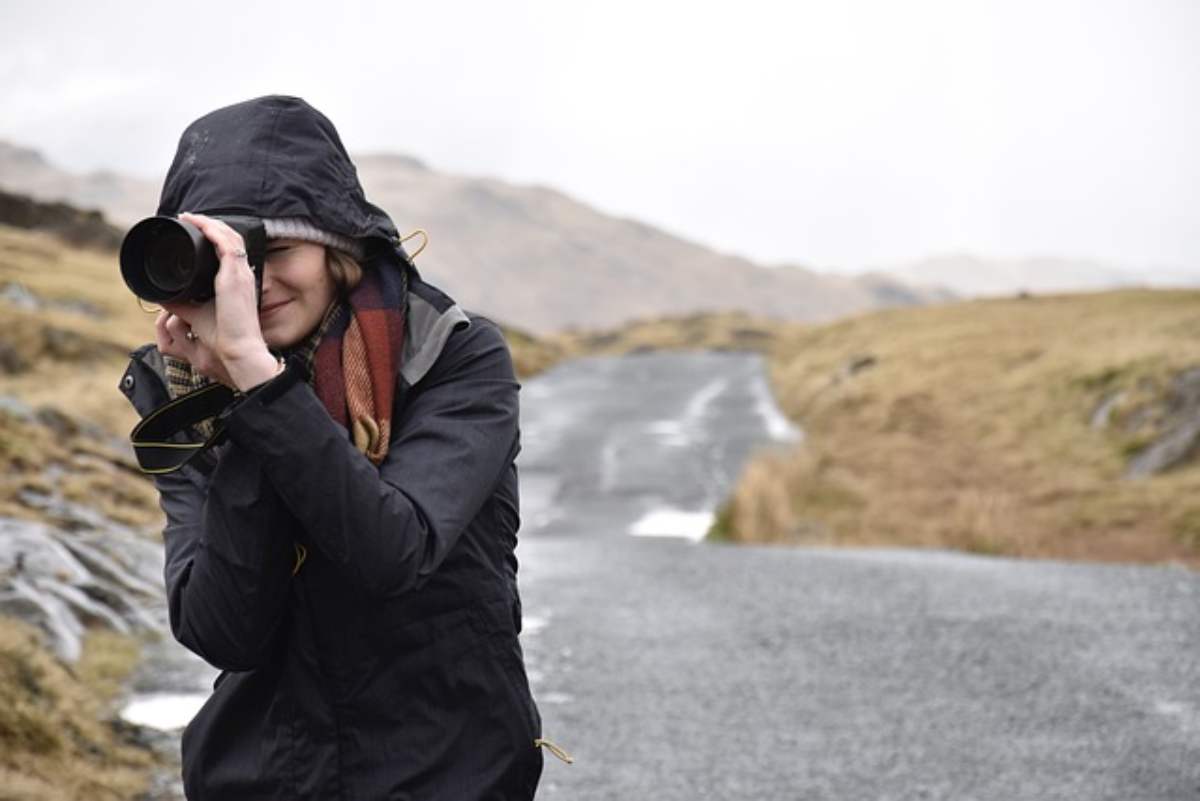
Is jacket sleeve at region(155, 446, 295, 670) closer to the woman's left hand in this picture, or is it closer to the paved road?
the woman's left hand

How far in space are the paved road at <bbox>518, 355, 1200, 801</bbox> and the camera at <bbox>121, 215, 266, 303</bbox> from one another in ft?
12.8

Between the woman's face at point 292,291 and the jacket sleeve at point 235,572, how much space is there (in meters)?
0.22

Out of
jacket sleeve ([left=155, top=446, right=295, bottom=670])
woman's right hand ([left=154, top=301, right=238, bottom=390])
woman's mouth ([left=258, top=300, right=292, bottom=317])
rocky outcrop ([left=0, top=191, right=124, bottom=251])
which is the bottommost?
rocky outcrop ([left=0, top=191, right=124, bottom=251])

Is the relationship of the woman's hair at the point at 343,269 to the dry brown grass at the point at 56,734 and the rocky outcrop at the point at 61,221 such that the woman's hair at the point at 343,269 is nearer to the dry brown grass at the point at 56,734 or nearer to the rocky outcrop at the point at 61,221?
the dry brown grass at the point at 56,734

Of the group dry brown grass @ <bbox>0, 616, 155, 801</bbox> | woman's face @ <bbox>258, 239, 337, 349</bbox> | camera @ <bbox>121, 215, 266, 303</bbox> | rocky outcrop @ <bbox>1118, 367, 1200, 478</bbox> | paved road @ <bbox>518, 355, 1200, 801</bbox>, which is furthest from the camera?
rocky outcrop @ <bbox>1118, 367, 1200, 478</bbox>

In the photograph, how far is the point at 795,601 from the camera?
9.47 meters

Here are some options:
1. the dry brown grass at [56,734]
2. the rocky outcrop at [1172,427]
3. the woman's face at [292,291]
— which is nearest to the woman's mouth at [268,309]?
the woman's face at [292,291]

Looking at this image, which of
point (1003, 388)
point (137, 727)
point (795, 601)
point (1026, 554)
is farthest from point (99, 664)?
point (1003, 388)

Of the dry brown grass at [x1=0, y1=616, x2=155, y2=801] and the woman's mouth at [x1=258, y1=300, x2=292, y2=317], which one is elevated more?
the woman's mouth at [x1=258, y1=300, x2=292, y2=317]

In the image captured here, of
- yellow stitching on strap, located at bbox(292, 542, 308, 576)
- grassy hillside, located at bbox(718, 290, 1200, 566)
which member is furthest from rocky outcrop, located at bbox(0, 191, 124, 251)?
yellow stitching on strap, located at bbox(292, 542, 308, 576)

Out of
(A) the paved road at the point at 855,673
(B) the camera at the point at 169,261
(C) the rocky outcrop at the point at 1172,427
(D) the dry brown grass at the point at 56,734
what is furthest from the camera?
(C) the rocky outcrop at the point at 1172,427

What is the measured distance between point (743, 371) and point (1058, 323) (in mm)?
8849

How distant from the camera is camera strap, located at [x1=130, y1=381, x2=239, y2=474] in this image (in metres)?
1.89

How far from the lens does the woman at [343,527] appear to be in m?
1.84
